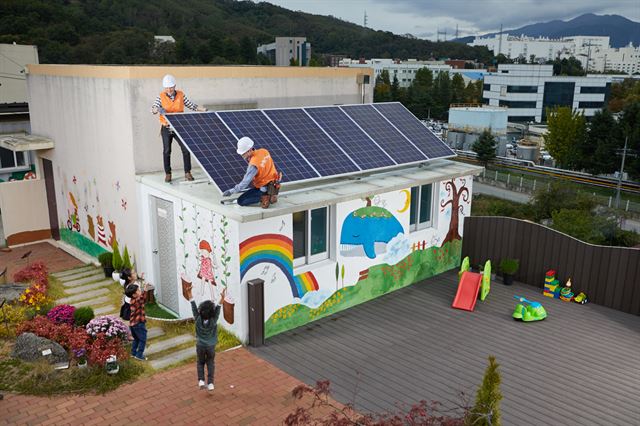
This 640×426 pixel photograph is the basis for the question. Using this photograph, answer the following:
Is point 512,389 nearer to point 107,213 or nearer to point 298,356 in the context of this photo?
point 298,356

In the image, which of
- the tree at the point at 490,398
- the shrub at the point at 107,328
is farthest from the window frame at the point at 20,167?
the tree at the point at 490,398

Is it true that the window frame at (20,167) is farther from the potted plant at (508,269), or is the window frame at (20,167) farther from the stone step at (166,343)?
the potted plant at (508,269)

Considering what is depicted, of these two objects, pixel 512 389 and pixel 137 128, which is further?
pixel 137 128

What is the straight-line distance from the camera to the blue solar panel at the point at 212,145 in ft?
34.0

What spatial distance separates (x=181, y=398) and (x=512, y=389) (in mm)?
5625

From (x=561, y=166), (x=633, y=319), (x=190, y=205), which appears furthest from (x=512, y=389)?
(x=561, y=166)

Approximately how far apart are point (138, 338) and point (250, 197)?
330 cm

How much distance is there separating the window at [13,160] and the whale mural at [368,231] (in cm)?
1190

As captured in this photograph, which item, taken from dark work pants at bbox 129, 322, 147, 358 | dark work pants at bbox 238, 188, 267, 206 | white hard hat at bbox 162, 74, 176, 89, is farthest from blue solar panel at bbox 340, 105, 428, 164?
dark work pants at bbox 129, 322, 147, 358

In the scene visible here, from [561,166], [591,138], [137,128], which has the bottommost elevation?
[561,166]

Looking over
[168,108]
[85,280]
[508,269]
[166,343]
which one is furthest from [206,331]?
[508,269]

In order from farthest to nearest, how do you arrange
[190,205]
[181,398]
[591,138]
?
1. [591,138]
2. [190,205]
3. [181,398]

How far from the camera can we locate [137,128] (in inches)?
491

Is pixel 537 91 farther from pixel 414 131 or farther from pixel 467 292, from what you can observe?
pixel 467 292
